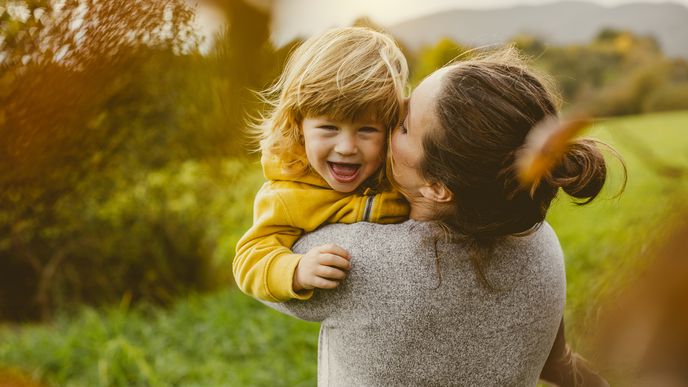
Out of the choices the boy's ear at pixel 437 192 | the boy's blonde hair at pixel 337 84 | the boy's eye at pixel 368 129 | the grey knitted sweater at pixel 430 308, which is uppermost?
the boy's blonde hair at pixel 337 84

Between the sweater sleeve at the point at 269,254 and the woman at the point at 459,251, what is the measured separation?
56 mm

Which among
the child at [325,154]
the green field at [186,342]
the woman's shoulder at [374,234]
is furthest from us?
the green field at [186,342]

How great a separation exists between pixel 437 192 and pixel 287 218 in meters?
0.34

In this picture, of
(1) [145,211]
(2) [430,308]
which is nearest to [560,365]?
(2) [430,308]

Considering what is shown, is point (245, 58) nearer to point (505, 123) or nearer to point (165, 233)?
point (505, 123)

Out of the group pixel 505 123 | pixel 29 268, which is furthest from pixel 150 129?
pixel 505 123

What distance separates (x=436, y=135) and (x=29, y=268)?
14.0 feet

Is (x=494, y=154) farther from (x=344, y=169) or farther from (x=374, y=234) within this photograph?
(x=344, y=169)

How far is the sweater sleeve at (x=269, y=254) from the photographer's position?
4.19 feet

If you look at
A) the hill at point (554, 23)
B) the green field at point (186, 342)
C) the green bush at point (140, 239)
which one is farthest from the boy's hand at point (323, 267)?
the green bush at point (140, 239)

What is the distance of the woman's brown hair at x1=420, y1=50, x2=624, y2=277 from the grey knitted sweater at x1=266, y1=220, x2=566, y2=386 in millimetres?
80

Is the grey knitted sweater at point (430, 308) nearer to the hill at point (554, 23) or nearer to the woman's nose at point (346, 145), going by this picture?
the woman's nose at point (346, 145)

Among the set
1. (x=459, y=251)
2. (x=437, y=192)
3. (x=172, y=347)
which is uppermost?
(x=437, y=192)

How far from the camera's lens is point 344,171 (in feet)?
4.74
